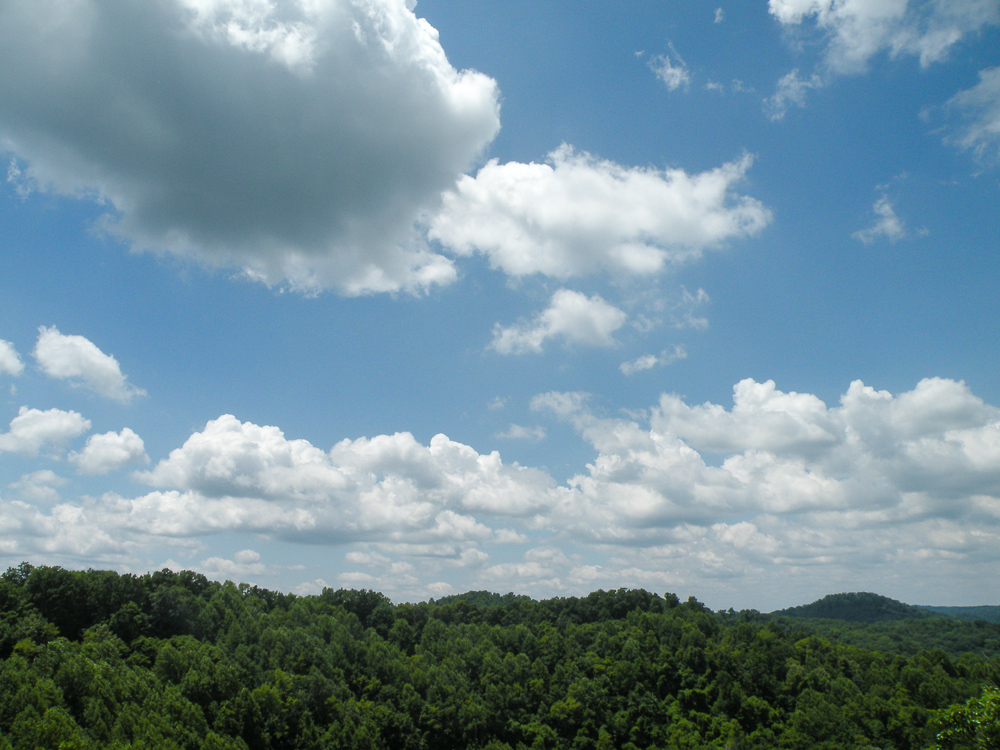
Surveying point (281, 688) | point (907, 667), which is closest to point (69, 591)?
point (281, 688)

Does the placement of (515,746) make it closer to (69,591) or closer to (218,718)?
(218,718)

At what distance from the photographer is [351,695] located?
79938 mm

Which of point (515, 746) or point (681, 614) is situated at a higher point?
point (681, 614)

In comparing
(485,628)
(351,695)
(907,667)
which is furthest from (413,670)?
(907,667)

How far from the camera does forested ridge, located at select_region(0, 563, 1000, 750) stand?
5503 centimetres

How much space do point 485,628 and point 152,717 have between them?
250 ft

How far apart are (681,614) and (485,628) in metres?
45.1

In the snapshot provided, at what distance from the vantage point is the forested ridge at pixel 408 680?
55031 millimetres

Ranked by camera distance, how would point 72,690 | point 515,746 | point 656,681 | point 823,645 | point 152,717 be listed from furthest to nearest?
1. point 823,645
2. point 656,681
3. point 515,746
4. point 72,690
5. point 152,717

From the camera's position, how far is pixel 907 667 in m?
94.8

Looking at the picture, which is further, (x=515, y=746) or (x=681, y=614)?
(x=681, y=614)

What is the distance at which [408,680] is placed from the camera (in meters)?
88.7

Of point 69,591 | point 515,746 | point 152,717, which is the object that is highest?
point 69,591

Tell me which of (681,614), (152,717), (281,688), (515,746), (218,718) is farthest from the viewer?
(681,614)
